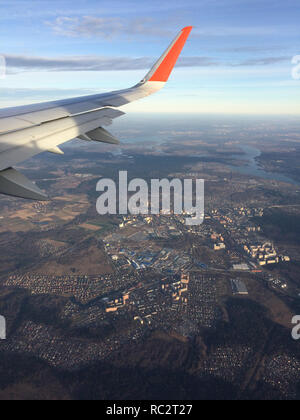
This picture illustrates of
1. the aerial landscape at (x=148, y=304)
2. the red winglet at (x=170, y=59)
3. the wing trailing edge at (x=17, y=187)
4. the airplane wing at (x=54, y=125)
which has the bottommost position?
the aerial landscape at (x=148, y=304)

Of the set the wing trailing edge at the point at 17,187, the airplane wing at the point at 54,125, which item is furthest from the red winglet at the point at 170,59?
the wing trailing edge at the point at 17,187

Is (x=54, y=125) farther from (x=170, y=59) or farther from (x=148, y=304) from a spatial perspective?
(x=148, y=304)

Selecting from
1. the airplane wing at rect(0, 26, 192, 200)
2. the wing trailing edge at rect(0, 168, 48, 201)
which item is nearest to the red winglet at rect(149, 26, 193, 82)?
the airplane wing at rect(0, 26, 192, 200)

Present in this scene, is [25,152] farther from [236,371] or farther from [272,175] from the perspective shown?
[272,175]

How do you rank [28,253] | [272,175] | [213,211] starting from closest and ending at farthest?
[28,253] < [213,211] < [272,175]

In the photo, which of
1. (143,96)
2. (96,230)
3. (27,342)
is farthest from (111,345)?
(96,230)

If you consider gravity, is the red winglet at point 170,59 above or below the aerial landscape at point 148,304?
above

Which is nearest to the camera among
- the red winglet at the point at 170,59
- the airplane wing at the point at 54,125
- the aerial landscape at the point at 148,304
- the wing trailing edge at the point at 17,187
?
the wing trailing edge at the point at 17,187

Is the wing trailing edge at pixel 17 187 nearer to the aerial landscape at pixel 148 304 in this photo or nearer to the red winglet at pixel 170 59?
the aerial landscape at pixel 148 304

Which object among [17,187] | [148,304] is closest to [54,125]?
[17,187]
